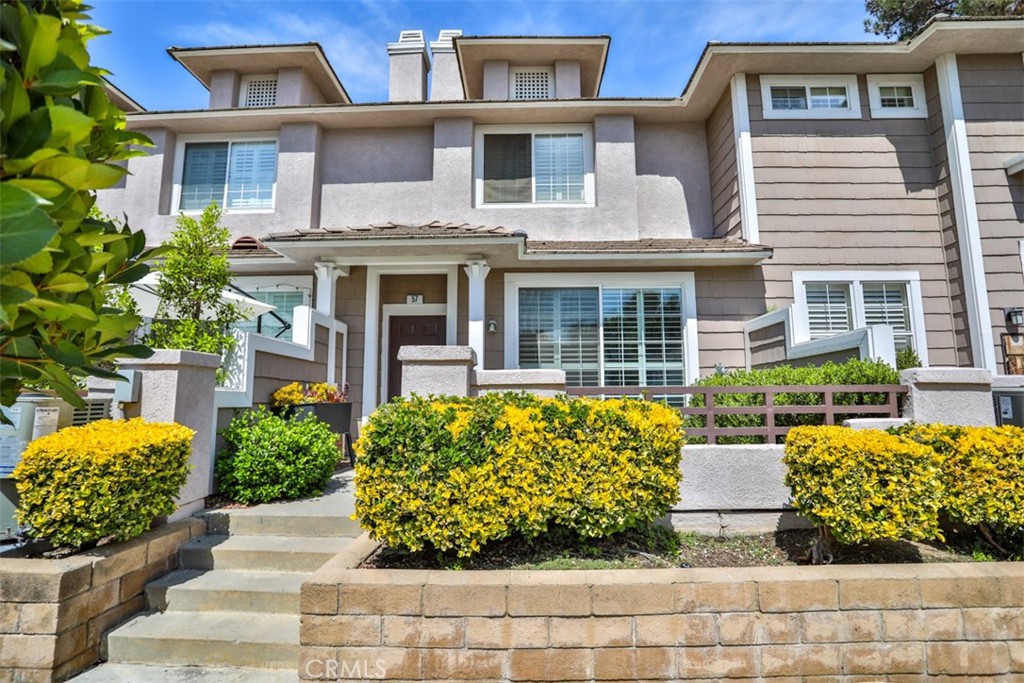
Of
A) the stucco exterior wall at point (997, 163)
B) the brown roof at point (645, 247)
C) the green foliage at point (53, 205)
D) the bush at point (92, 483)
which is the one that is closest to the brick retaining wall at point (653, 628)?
the bush at point (92, 483)

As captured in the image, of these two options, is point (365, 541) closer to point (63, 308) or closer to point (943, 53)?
point (63, 308)

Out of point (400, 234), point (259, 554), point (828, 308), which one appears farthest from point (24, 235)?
point (828, 308)

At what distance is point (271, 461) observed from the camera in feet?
14.6

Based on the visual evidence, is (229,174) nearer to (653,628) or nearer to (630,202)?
(630,202)

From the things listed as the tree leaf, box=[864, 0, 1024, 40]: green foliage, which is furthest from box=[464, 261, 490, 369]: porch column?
box=[864, 0, 1024, 40]: green foliage

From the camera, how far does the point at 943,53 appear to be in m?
7.52

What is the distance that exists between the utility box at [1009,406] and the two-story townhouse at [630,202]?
1534 millimetres

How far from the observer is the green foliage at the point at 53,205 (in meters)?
0.92

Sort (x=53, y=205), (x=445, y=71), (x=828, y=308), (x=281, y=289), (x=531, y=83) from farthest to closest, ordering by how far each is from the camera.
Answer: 1. (x=445, y=71)
2. (x=531, y=83)
3. (x=281, y=289)
4. (x=828, y=308)
5. (x=53, y=205)

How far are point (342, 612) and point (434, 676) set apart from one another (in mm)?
592

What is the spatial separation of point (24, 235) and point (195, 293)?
4952 mm

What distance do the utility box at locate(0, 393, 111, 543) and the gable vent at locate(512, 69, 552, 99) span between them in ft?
29.5

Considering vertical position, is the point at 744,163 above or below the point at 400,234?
above

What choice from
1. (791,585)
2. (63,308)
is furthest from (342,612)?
(791,585)
